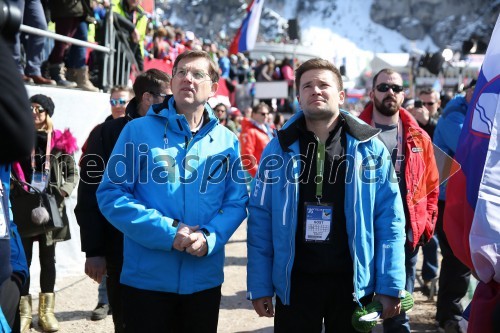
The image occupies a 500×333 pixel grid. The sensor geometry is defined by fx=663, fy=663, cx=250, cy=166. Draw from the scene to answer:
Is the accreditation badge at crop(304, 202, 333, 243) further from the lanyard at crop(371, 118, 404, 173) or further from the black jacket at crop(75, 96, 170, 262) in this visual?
the lanyard at crop(371, 118, 404, 173)

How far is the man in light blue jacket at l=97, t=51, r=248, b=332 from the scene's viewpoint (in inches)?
127

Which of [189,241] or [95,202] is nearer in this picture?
[189,241]

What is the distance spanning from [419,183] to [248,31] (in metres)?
10.6

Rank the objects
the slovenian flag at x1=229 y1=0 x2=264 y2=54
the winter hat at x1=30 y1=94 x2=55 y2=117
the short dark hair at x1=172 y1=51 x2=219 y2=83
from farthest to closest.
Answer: the slovenian flag at x1=229 y1=0 x2=264 y2=54, the winter hat at x1=30 y1=94 x2=55 y2=117, the short dark hair at x1=172 y1=51 x2=219 y2=83

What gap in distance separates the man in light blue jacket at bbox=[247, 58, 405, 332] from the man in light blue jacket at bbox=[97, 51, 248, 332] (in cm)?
21

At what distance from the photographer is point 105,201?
10.9 ft

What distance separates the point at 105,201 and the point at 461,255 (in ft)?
5.64

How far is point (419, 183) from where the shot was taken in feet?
15.4

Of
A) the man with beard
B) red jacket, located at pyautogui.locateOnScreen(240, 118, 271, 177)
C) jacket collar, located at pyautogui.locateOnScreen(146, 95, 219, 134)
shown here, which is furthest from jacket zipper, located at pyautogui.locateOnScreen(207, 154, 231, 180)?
red jacket, located at pyautogui.locateOnScreen(240, 118, 271, 177)

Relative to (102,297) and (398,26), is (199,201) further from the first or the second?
(398,26)

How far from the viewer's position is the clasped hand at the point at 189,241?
315cm

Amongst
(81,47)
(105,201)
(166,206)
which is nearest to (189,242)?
(166,206)

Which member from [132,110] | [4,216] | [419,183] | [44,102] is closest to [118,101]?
[44,102]

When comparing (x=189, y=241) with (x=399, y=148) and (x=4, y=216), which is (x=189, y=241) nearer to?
(x=4, y=216)
